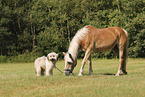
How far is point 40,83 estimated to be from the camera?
30.8 ft

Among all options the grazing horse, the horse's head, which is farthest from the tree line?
the horse's head

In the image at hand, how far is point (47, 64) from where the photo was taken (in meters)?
12.3

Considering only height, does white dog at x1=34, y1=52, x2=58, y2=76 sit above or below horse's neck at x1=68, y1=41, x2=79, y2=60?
below

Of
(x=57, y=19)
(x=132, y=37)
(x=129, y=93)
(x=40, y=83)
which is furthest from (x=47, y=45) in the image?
(x=129, y=93)

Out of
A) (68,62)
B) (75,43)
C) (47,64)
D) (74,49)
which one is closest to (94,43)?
(75,43)

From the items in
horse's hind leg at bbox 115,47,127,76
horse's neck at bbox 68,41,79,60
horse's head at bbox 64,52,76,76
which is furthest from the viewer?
horse's hind leg at bbox 115,47,127,76

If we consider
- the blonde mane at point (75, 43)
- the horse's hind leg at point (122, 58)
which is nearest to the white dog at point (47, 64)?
the blonde mane at point (75, 43)

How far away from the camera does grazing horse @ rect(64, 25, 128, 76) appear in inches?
456

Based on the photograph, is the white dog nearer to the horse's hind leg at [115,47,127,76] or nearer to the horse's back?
the horse's back

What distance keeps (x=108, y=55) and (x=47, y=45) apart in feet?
31.3

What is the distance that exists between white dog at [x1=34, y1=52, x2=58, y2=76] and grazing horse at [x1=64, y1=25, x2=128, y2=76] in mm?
844

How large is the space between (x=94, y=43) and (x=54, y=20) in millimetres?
27542

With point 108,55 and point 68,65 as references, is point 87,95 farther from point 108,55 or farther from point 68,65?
point 108,55

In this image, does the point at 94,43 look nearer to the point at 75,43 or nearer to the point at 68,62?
the point at 75,43
